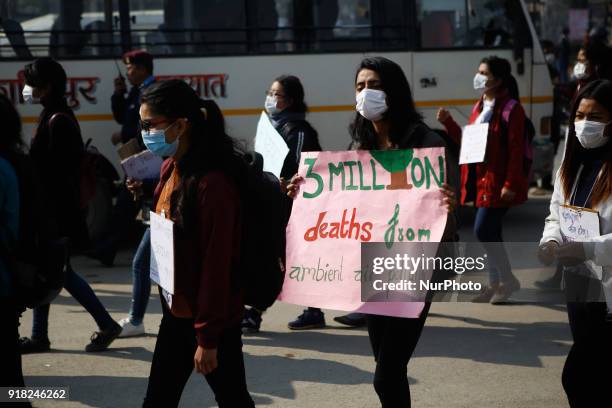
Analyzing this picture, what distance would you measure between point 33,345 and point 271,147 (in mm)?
1991

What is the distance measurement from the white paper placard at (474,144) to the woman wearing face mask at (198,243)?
12.3 feet

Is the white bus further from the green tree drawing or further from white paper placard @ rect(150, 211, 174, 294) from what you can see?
white paper placard @ rect(150, 211, 174, 294)

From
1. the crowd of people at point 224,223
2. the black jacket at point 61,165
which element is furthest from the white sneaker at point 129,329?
the crowd of people at point 224,223

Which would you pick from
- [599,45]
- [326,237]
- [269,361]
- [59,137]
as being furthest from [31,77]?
[599,45]

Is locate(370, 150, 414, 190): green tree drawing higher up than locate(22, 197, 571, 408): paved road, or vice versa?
locate(370, 150, 414, 190): green tree drawing

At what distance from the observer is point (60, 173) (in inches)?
238

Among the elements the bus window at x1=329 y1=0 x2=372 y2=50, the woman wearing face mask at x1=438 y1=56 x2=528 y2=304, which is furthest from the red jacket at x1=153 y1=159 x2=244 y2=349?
the bus window at x1=329 y1=0 x2=372 y2=50

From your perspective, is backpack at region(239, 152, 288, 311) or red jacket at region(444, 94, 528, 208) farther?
red jacket at region(444, 94, 528, 208)

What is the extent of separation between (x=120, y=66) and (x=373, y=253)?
6008 mm

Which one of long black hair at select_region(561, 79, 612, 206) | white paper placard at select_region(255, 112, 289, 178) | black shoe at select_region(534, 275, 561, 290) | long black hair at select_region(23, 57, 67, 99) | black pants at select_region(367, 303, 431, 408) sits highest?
long black hair at select_region(23, 57, 67, 99)

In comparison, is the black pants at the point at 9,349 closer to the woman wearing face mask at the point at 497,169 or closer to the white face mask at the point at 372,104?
the white face mask at the point at 372,104

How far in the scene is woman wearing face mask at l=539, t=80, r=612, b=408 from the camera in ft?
12.2

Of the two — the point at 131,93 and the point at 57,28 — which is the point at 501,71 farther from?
the point at 57,28

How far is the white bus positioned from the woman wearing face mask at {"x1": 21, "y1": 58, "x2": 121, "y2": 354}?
132 inches
